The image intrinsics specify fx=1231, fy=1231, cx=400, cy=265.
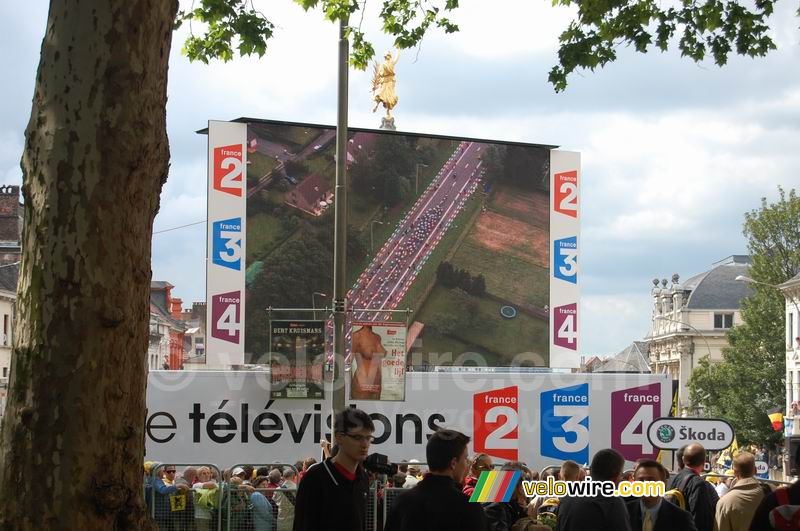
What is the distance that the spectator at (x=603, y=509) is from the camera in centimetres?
753

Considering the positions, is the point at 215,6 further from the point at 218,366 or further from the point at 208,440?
the point at 218,366

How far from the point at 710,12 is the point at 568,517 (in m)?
7.71

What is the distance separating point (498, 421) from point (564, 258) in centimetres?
684

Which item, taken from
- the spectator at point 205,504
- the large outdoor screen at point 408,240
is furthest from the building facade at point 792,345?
the spectator at point 205,504

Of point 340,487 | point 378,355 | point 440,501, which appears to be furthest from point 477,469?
point 378,355

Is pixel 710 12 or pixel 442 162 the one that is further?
pixel 442 162

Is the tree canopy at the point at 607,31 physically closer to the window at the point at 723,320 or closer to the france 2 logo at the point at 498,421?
the france 2 logo at the point at 498,421

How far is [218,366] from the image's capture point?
2597cm

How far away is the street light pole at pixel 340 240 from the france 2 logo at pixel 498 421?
821cm

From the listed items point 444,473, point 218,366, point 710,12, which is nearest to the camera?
point 444,473

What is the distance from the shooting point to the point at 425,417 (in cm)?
2328

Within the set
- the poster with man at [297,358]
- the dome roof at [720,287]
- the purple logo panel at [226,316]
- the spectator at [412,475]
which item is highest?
the dome roof at [720,287]

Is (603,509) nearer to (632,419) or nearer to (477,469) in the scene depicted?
(477,469)

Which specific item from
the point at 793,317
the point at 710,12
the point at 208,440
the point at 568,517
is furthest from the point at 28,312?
the point at 793,317
